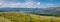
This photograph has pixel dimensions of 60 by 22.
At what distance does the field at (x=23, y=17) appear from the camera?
1891mm

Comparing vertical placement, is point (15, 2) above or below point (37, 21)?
above

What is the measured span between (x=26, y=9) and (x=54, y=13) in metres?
0.49

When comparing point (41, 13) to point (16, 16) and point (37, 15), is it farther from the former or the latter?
point (16, 16)

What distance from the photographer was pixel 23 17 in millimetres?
1945

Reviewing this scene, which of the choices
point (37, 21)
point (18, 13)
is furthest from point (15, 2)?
point (37, 21)

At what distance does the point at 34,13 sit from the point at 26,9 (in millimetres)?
160

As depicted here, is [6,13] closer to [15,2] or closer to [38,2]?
[15,2]

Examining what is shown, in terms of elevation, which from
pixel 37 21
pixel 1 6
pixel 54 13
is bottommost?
pixel 37 21

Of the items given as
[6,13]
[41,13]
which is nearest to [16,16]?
[6,13]

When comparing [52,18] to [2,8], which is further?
[2,8]

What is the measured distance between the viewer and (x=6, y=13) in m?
2.00

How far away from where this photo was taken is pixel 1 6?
6.72ft

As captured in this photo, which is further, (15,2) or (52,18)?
(15,2)

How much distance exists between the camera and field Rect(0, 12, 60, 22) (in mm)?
1891
